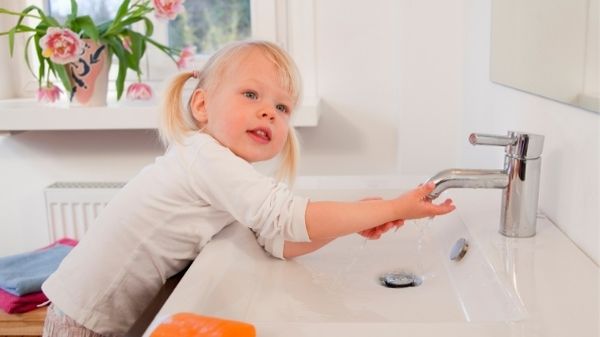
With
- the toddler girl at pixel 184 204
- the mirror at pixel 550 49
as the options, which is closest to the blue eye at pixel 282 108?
the toddler girl at pixel 184 204

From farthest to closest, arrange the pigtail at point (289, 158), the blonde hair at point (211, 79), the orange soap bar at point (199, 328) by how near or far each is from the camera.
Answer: the pigtail at point (289, 158) < the blonde hair at point (211, 79) < the orange soap bar at point (199, 328)

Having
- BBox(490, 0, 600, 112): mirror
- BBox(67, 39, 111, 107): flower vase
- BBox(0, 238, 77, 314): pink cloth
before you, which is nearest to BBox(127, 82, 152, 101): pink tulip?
BBox(67, 39, 111, 107): flower vase

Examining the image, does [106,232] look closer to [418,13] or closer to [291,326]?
[291,326]

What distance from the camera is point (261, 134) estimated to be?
96 centimetres

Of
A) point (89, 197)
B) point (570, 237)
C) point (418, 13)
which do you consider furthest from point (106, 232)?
point (418, 13)

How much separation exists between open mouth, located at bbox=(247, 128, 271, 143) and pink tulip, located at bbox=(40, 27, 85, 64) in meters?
0.92

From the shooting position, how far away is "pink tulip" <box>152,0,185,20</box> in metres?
1.68

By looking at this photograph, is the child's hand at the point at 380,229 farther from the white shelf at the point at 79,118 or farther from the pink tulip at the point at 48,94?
the pink tulip at the point at 48,94

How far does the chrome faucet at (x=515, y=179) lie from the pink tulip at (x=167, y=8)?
1.07 metres

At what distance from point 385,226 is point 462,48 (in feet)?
2.73

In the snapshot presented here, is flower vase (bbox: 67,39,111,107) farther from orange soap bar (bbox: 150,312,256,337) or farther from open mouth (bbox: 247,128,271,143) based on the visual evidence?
orange soap bar (bbox: 150,312,256,337)

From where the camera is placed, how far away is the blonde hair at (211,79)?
98 centimetres

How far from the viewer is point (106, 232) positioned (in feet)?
3.24

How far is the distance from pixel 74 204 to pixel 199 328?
1410mm
